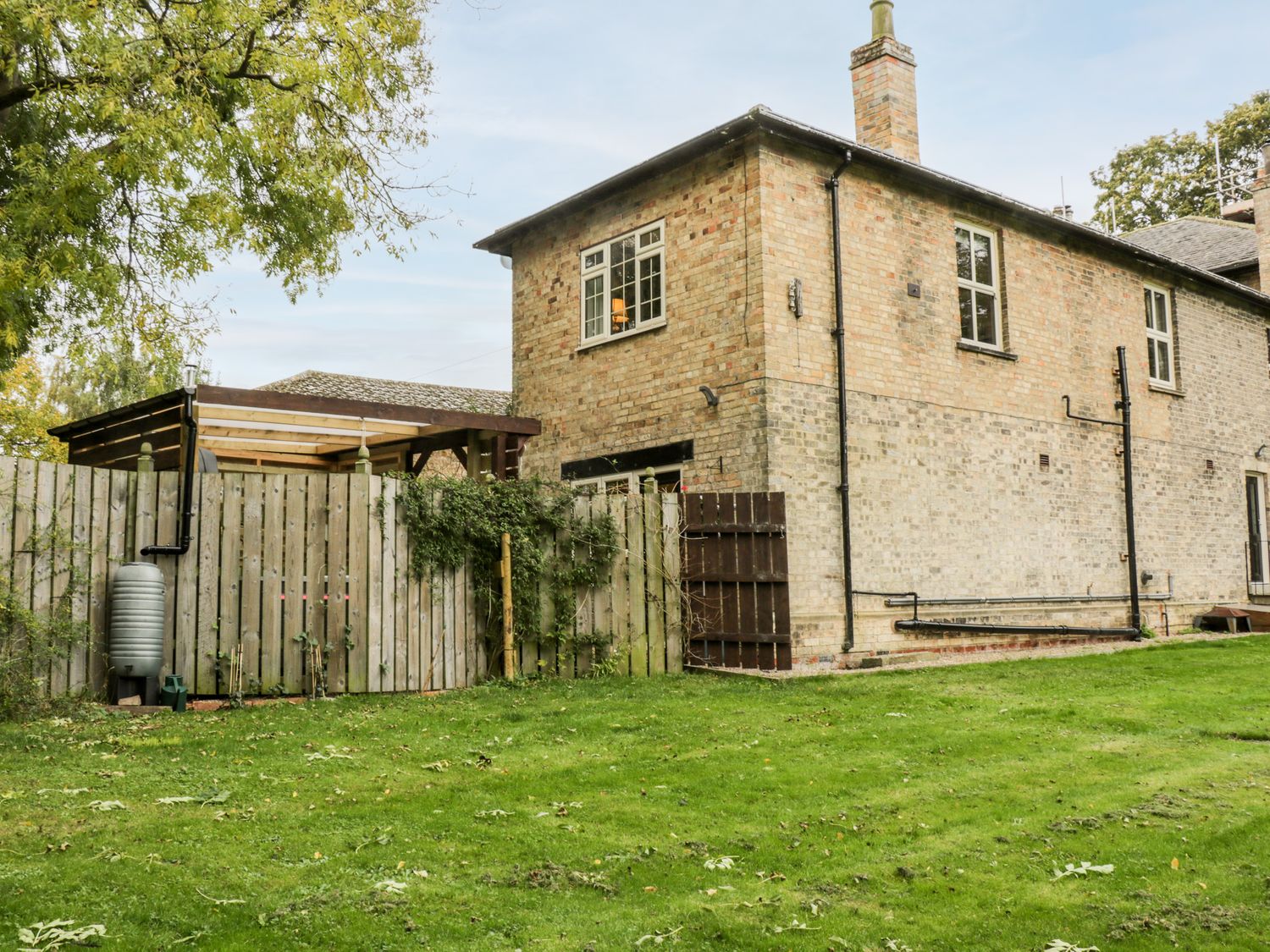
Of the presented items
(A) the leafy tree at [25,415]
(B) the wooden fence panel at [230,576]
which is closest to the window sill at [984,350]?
(B) the wooden fence panel at [230,576]

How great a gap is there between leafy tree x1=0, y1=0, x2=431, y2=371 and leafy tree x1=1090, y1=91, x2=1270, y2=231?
97.5 feet

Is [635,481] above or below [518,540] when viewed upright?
above

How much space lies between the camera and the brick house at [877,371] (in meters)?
11.7

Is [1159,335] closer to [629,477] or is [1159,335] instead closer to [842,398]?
[842,398]

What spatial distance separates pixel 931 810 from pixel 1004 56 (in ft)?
37.2

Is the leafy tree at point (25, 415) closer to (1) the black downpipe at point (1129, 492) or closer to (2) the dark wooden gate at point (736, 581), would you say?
(2) the dark wooden gate at point (736, 581)

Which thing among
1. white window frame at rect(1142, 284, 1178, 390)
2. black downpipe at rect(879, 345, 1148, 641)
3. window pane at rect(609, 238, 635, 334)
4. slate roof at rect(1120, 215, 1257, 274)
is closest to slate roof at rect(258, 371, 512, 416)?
window pane at rect(609, 238, 635, 334)

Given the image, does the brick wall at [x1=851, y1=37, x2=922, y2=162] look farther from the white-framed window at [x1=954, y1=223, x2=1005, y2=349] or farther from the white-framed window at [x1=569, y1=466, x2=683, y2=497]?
the white-framed window at [x1=569, y1=466, x2=683, y2=497]

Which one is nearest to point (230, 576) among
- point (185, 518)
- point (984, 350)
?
point (185, 518)

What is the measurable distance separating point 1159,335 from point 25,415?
28.0 m

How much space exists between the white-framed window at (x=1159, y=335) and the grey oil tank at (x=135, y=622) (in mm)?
15018

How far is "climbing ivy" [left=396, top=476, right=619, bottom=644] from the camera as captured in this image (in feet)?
30.8

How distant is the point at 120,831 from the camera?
4367 mm

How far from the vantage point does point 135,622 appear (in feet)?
25.7
